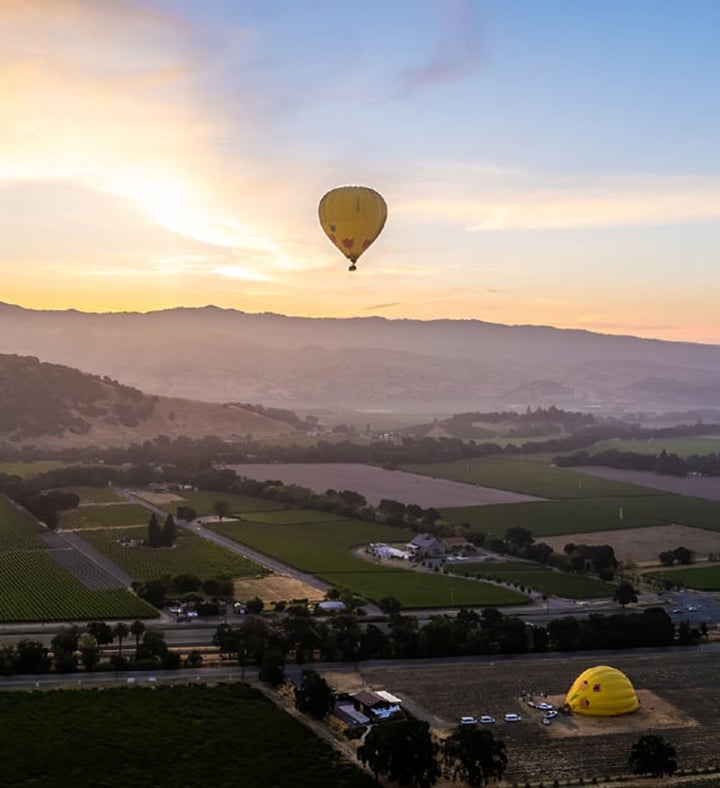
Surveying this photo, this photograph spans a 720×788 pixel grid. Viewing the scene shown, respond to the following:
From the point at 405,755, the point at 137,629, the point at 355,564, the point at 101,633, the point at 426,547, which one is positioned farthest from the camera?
the point at 426,547

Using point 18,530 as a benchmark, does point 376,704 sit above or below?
below

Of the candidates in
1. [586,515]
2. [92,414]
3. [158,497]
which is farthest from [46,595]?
[92,414]

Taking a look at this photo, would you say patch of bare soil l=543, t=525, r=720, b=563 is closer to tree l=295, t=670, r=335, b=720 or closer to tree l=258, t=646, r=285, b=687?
tree l=258, t=646, r=285, b=687

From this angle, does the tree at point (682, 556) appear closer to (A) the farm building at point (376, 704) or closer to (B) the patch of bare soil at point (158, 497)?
(A) the farm building at point (376, 704)

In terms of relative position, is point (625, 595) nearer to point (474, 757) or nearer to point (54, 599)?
point (474, 757)

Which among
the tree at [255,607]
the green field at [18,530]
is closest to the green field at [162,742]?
the tree at [255,607]

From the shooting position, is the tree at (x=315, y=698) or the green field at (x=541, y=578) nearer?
the tree at (x=315, y=698)
